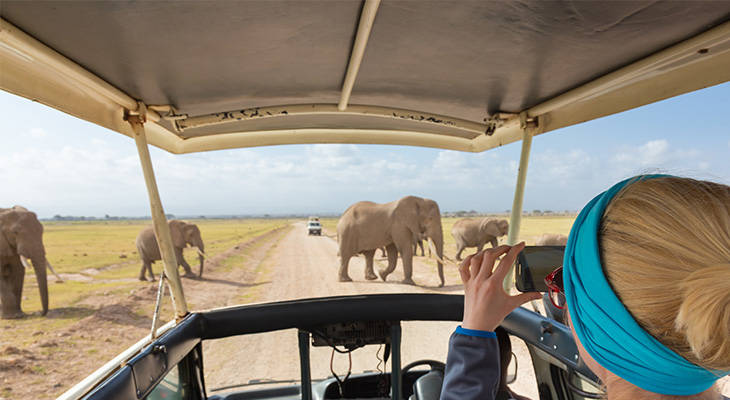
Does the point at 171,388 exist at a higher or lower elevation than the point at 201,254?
higher

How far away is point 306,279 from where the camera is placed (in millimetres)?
11859

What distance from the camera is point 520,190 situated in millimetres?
2262

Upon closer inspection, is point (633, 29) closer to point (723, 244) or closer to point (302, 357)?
point (723, 244)

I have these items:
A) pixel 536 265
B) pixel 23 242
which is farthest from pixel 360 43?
pixel 23 242

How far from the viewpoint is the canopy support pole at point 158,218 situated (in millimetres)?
1805

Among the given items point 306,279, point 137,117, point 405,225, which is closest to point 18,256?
point 306,279

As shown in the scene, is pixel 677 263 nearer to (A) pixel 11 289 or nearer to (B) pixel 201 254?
(B) pixel 201 254

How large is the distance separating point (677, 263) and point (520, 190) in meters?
1.95

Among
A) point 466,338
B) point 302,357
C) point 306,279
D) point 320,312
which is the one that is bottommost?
point 306,279

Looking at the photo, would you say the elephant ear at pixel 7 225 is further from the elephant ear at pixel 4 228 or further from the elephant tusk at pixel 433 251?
the elephant tusk at pixel 433 251

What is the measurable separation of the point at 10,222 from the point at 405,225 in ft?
33.3

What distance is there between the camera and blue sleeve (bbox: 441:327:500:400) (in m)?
0.58

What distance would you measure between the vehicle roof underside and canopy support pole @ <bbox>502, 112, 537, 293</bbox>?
69 millimetres

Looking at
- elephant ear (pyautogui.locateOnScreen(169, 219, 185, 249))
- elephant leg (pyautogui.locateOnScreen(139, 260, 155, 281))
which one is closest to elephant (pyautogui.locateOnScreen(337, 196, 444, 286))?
elephant ear (pyautogui.locateOnScreen(169, 219, 185, 249))
